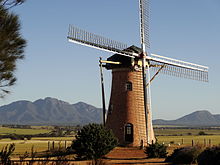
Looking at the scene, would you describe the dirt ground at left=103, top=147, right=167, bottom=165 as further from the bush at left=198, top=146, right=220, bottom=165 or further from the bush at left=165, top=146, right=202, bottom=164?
the bush at left=198, top=146, right=220, bottom=165

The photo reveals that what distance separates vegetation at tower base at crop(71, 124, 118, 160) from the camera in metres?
24.8

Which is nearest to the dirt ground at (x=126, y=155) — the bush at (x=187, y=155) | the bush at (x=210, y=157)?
the bush at (x=187, y=155)

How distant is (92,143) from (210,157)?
29.7 ft

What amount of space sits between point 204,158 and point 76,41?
14.5m

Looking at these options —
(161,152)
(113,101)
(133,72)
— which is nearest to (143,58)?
(133,72)

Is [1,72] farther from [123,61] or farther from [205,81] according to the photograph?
[205,81]

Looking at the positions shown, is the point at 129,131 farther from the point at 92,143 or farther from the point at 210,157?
the point at 210,157

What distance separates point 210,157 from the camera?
714 inches

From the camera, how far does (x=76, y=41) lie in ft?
95.7

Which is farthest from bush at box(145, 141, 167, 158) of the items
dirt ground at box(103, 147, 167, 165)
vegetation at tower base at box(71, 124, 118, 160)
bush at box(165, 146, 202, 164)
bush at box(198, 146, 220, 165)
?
Answer: bush at box(198, 146, 220, 165)

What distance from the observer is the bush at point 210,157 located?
1773 centimetres

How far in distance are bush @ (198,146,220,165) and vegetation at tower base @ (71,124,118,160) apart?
7.75 m

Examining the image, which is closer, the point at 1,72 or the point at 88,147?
the point at 1,72

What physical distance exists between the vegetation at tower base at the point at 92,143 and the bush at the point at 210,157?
7754mm
